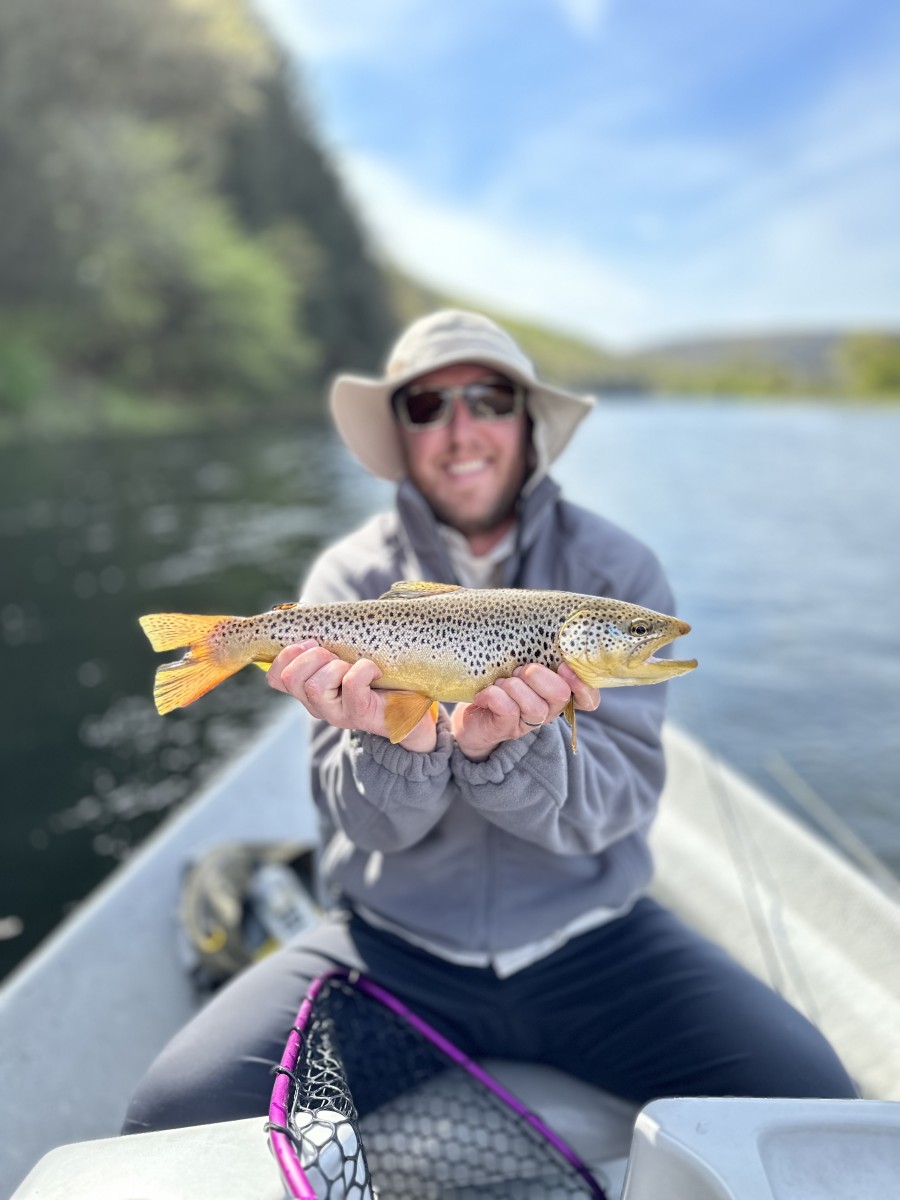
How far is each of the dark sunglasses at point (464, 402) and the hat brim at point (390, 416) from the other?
59 mm

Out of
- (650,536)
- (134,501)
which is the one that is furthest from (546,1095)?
(134,501)

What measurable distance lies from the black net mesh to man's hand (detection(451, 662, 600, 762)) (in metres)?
0.95

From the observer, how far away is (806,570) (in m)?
15.6

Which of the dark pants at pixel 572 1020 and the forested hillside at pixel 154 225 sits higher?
the forested hillside at pixel 154 225

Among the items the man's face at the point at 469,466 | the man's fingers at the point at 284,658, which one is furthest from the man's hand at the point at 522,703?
the man's face at the point at 469,466

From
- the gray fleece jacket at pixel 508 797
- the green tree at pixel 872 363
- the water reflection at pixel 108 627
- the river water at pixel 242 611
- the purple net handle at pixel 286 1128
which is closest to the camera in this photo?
the purple net handle at pixel 286 1128

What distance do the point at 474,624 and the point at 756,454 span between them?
3700cm

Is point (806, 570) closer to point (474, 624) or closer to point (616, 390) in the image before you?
point (474, 624)

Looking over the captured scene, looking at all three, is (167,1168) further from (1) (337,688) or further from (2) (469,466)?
(2) (469,466)

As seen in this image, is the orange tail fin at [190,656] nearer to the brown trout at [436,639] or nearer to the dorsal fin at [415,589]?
the brown trout at [436,639]

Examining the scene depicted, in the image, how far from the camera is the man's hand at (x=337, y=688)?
2320 millimetres

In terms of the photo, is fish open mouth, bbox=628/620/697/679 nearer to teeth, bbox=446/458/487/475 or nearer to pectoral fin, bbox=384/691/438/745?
pectoral fin, bbox=384/691/438/745

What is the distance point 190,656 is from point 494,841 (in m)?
1.09

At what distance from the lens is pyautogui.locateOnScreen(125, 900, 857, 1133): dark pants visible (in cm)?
243
